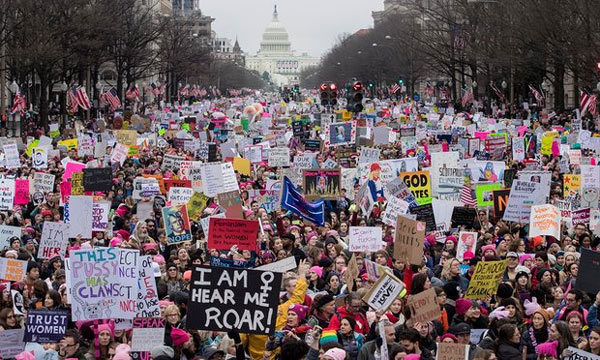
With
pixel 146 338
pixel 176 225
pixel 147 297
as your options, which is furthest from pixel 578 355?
pixel 176 225

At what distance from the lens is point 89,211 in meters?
19.2

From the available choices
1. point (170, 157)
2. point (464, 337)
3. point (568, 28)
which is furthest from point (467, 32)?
point (464, 337)

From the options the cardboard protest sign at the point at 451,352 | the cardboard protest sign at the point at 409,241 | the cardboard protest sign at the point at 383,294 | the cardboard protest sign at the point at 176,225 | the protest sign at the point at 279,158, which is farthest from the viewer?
the protest sign at the point at 279,158

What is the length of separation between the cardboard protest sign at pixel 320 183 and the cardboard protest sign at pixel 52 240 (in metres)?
6.10

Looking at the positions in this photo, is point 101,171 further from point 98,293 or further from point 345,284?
point 98,293

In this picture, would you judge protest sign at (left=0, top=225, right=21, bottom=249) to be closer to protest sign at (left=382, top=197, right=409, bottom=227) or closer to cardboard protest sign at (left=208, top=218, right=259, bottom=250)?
cardboard protest sign at (left=208, top=218, right=259, bottom=250)

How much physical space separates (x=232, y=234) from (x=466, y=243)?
269cm

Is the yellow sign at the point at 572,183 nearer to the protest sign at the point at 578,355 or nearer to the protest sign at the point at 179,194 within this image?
the protest sign at the point at 179,194

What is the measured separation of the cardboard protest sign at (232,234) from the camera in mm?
16922

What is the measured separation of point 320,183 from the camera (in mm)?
23219

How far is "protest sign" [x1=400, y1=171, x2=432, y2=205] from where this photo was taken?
21.6 m

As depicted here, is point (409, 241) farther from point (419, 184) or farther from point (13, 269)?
point (419, 184)

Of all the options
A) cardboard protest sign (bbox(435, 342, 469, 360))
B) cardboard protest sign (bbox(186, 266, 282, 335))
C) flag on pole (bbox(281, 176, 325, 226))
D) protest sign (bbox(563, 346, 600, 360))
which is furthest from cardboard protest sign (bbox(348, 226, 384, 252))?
cardboard protest sign (bbox(435, 342, 469, 360))

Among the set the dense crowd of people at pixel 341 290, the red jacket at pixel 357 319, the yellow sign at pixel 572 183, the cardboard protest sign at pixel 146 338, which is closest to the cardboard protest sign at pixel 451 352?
the dense crowd of people at pixel 341 290
